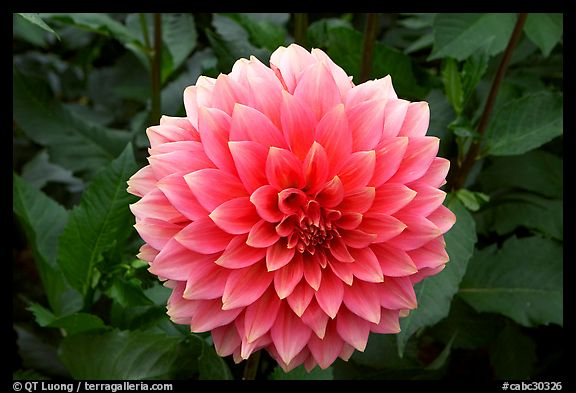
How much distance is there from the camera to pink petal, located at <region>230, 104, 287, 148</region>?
2.36 feet

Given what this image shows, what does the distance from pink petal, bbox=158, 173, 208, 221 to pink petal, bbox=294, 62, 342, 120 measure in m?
0.16

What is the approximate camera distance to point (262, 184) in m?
0.76

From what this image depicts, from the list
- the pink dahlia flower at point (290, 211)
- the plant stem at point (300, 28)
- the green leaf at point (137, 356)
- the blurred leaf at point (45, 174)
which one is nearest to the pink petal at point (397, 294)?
the pink dahlia flower at point (290, 211)

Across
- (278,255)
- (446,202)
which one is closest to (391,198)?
(278,255)

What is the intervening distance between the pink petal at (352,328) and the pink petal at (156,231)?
A: 0.21 metres

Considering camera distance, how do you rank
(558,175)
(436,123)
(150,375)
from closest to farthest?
(150,375)
(436,123)
(558,175)

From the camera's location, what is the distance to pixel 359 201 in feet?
2.46

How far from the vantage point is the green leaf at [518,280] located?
1.17 meters

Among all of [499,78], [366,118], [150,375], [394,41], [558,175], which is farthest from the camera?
[394,41]

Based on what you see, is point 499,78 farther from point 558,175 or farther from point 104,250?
point 104,250

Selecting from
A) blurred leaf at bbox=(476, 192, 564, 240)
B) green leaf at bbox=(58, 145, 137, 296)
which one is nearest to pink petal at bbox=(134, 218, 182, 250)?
green leaf at bbox=(58, 145, 137, 296)

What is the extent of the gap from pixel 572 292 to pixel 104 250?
806mm

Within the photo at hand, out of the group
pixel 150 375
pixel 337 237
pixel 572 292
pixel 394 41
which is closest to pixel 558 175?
pixel 572 292

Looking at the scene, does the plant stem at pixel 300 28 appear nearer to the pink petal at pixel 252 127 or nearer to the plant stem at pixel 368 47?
the plant stem at pixel 368 47
